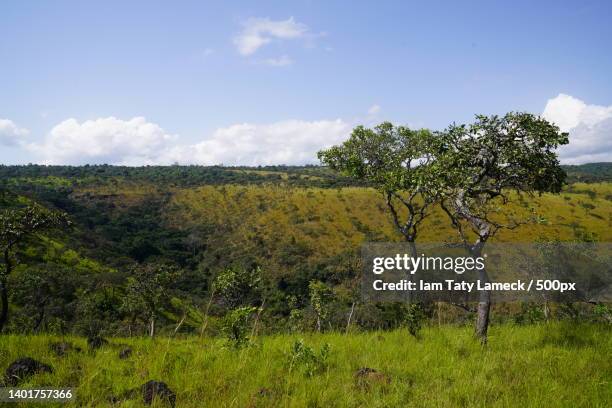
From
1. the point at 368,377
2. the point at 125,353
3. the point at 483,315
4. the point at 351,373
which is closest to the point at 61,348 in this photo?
the point at 125,353

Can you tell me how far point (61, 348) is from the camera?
19.4 feet

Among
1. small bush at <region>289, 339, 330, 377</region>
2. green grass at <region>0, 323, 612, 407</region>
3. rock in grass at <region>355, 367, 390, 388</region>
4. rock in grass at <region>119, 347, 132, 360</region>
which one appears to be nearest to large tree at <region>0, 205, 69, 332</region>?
green grass at <region>0, 323, 612, 407</region>

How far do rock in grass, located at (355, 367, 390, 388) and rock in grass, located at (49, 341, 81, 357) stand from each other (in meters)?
4.15

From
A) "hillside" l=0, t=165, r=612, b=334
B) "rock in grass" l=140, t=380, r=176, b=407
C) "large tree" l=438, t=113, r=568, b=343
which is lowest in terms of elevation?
"hillside" l=0, t=165, r=612, b=334

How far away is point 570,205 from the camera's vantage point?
100938 millimetres

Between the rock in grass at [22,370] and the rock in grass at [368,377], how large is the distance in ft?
12.5

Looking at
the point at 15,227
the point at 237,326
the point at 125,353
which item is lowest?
the point at 125,353

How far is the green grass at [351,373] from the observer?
456 cm

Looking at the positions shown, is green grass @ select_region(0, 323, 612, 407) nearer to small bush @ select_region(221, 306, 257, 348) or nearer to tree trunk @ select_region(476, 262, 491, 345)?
small bush @ select_region(221, 306, 257, 348)

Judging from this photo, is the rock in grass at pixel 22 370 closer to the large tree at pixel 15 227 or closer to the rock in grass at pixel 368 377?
the rock in grass at pixel 368 377

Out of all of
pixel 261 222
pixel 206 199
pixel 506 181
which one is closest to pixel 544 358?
pixel 506 181

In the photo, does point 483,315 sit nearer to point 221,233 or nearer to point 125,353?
point 125,353

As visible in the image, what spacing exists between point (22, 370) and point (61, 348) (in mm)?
1245

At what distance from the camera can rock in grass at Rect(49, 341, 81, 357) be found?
19.0 ft
